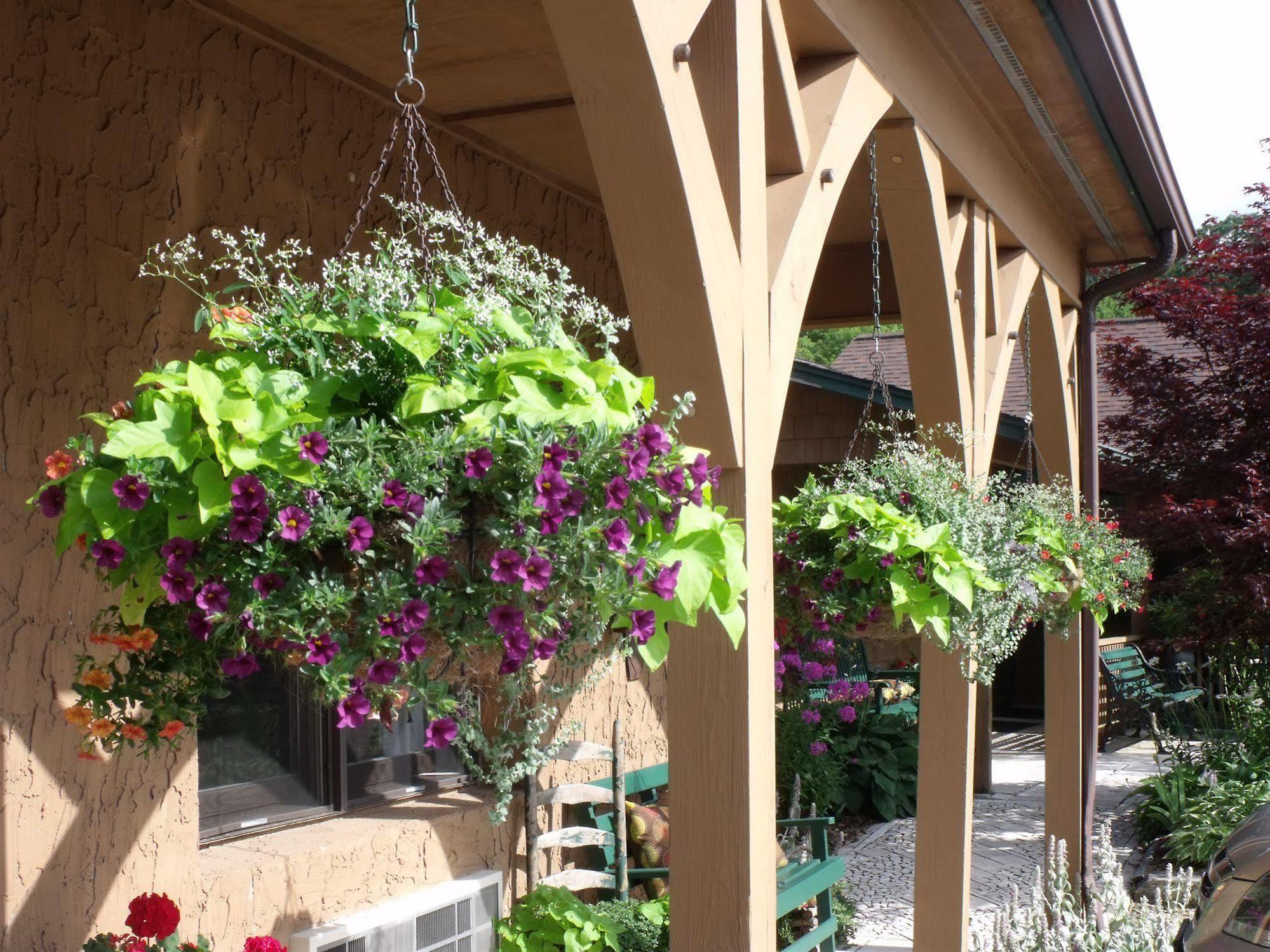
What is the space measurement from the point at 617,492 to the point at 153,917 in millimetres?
1952

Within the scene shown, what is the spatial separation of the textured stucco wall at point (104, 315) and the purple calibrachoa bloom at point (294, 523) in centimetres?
176

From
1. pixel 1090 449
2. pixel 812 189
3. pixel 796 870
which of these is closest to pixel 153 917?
pixel 812 189

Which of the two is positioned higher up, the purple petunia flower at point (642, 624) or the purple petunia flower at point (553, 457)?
the purple petunia flower at point (553, 457)

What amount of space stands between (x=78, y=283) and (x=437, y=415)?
1.86 metres

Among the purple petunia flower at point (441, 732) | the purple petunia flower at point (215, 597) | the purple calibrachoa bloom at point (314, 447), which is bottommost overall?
the purple petunia flower at point (441, 732)

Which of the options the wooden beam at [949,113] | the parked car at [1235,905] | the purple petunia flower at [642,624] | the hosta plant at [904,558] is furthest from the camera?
the parked car at [1235,905]

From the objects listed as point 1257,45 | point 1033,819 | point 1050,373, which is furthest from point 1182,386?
point 1257,45

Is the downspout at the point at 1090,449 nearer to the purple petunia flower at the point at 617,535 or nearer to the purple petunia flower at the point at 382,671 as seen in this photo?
the purple petunia flower at the point at 617,535

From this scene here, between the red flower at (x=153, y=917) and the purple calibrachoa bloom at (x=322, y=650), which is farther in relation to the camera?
the red flower at (x=153, y=917)

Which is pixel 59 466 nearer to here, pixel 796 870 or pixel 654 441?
pixel 654 441

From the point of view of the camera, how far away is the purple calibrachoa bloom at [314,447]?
1.46 m

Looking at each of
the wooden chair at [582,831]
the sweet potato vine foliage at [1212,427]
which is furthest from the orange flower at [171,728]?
the sweet potato vine foliage at [1212,427]

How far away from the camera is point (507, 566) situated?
1481 mm

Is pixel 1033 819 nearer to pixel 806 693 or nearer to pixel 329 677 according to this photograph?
pixel 806 693
